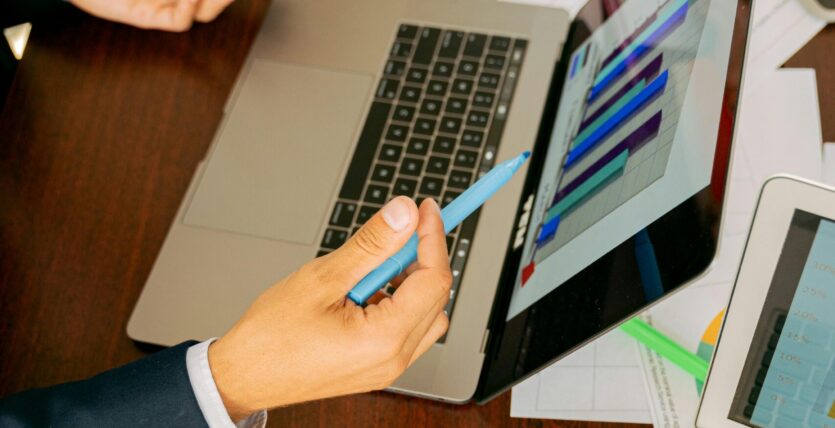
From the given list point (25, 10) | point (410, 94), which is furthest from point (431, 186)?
point (25, 10)

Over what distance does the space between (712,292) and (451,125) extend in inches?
11.8

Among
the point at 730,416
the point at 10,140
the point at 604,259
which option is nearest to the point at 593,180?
the point at 604,259

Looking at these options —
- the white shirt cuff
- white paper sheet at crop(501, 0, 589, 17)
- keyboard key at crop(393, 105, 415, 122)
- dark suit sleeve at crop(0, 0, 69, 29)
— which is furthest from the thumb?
dark suit sleeve at crop(0, 0, 69, 29)

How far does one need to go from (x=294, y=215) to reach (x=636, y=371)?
1.14ft

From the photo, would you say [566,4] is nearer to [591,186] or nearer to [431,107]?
[431,107]

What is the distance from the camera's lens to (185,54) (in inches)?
36.5

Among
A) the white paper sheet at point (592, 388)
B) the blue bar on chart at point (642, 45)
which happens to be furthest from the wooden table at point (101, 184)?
the blue bar on chart at point (642, 45)

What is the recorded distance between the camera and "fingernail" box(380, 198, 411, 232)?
50 cm

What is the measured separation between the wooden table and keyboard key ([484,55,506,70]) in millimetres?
281

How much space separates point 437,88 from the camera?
33.6 inches

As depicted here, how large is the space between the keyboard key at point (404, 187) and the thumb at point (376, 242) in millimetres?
267

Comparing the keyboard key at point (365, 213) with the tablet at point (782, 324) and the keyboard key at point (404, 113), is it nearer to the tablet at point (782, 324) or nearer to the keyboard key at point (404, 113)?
the keyboard key at point (404, 113)

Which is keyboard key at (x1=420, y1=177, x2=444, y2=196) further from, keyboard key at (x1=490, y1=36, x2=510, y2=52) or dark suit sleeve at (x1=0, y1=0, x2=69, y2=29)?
dark suit sleeve at (x1=0, y1=0, x2=69, y2=29)

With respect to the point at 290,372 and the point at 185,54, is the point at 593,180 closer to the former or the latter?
the point at 290,372
